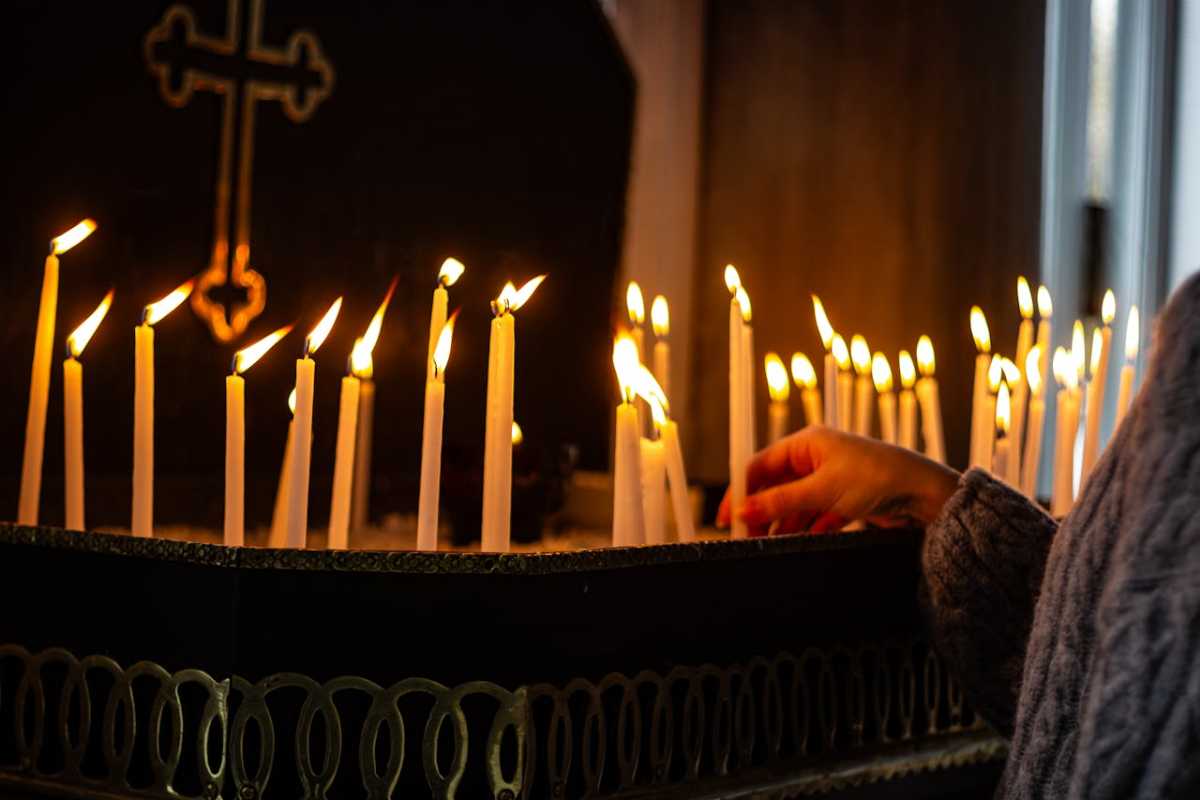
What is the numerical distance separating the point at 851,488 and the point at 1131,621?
339mm

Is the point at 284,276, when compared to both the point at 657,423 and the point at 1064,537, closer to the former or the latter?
the point at 657,423

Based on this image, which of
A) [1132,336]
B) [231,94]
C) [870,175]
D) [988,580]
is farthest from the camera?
[870,175]

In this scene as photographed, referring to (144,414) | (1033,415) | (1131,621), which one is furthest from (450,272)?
(1033,415)

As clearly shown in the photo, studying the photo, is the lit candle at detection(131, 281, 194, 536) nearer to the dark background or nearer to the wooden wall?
the dark background

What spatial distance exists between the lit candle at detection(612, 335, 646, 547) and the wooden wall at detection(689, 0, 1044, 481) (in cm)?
115

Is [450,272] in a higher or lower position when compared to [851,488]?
higher

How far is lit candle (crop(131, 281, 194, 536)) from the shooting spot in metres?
0.77

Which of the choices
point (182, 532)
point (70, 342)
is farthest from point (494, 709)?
point (182, 532)

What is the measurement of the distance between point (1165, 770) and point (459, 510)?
66cm

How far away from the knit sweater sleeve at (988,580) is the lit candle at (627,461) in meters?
0.21

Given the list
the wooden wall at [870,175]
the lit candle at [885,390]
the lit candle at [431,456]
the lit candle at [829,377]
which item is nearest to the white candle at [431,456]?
the lit candle at [431,456]

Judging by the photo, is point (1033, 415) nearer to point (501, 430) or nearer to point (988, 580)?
point (988, 580)

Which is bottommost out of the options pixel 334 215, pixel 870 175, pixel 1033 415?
pixel 1033 415

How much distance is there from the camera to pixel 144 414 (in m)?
0.79
